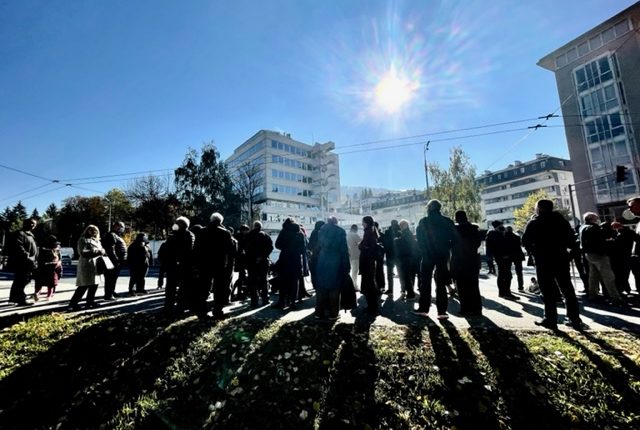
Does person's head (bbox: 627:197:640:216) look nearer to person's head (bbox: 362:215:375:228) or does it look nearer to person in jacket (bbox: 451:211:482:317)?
person in jacket (bbox: 451:211:482:317)

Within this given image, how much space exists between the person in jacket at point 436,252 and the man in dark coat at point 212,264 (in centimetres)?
377

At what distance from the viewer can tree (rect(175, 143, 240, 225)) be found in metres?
35.2

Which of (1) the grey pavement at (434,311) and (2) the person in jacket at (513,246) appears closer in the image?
(1) the grey pavement at (434,311)

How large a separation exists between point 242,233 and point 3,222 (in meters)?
102

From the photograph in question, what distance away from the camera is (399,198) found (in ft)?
294

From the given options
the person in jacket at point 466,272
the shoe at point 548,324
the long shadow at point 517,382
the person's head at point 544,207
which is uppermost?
the person's head at point 544,207

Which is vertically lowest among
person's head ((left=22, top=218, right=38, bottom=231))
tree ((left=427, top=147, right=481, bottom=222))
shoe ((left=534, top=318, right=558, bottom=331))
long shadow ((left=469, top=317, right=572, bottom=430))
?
long shadow ((left=469, top=317, right=572, bottom=430))

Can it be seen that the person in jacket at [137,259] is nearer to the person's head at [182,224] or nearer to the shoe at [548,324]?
the person's head at [182,224]

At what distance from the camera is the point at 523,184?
68.1m

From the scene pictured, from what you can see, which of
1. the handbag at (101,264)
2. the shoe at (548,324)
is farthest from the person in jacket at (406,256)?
the handbag at (101,264)

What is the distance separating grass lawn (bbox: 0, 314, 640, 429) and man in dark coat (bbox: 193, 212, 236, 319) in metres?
0.84

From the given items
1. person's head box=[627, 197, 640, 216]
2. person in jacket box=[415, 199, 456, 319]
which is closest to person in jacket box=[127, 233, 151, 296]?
person in jacket box=[415, 199, 456, 319]

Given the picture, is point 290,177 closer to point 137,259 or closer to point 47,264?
point 137,259

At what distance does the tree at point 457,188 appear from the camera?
33562 millimetres
